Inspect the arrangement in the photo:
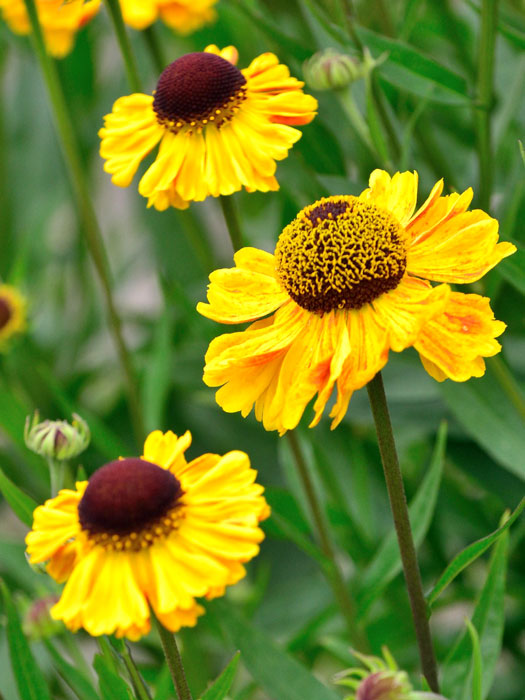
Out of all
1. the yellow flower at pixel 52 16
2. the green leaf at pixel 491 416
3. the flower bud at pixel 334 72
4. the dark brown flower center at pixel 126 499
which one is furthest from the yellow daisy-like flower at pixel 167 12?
the dark brown flower center at pixel 126 499

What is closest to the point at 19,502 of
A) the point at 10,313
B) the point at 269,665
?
the point at 269,665

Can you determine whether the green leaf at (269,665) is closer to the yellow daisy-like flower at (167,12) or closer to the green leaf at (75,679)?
the green leaf at (75,679)

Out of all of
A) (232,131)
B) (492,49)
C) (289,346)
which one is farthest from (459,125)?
(289,346)

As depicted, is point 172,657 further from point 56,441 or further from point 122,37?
point 122,37

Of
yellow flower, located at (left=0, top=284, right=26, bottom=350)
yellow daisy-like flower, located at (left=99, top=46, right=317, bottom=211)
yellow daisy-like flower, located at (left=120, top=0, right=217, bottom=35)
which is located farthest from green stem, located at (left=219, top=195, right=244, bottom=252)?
yellow flower, located at (left=0, top=284, right=26, bottom=350)

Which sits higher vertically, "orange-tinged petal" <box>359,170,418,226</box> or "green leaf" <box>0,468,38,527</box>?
"orange-tinged petal" <box>359,170,418,226</box>

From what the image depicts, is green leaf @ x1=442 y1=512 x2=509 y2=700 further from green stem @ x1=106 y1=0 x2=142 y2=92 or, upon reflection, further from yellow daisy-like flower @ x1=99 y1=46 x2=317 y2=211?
green stem @ x1=106 y1=0 x2=142 y2=92
